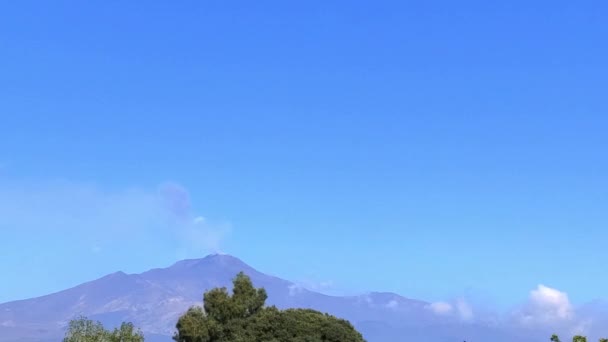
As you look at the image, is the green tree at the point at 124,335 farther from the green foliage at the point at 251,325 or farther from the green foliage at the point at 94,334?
the green foliage at the point at 251,325

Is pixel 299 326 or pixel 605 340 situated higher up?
pixel 299 326

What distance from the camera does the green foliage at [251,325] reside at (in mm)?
83913

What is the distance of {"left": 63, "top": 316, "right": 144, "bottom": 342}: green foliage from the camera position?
6519 cm

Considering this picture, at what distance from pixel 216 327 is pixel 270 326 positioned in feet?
19.3

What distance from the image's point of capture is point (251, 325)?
84875mm

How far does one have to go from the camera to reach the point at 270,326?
278ft

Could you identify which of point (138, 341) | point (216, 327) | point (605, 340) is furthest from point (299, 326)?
point (605, 340)

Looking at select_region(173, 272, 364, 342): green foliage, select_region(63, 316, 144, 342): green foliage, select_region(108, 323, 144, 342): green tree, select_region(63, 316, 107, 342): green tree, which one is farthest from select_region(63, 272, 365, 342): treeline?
select_region(63, 316, 107, 342): green tree

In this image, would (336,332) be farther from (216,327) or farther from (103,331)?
(103,331)

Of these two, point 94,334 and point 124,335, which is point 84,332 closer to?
point 94,334

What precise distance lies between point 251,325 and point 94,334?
2243 cm

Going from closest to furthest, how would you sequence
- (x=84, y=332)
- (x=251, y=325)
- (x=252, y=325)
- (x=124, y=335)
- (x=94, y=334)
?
(x=94, y=334)
(x=84, y=332)
(x=124, y=335)
(x=252, y=325)
(x=251, y=325)

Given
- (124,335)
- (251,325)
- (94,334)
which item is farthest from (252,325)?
(94,334)

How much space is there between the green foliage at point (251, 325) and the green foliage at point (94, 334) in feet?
52.6
